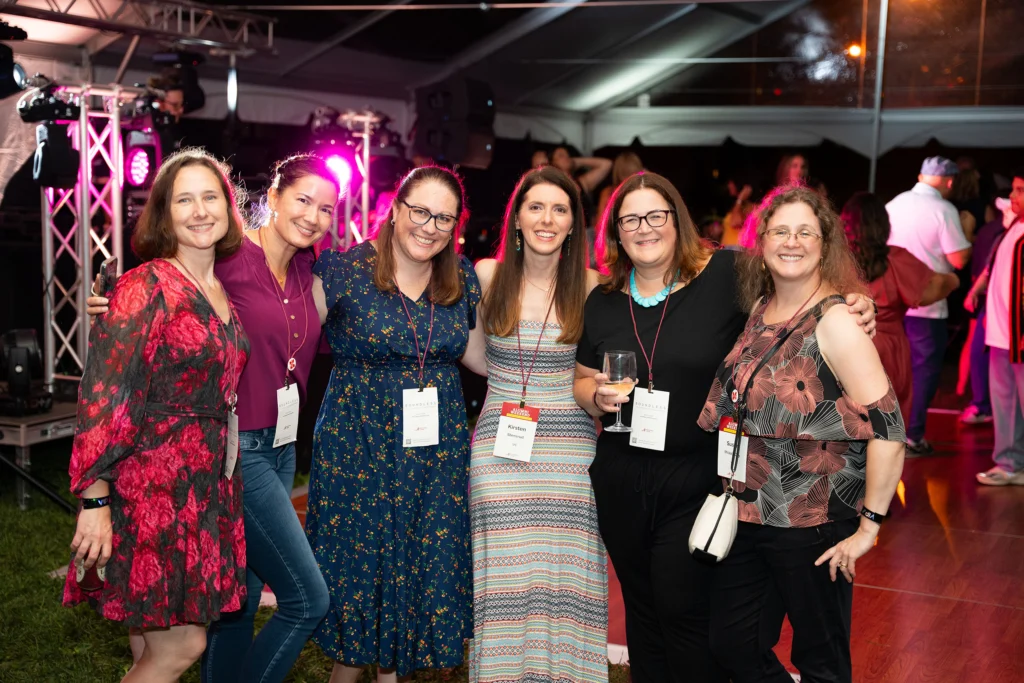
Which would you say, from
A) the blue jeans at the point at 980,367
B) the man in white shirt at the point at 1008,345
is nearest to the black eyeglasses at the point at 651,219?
the man in white shirt at the point at 1008,345

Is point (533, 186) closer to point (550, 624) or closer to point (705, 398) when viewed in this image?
point (705, 398)

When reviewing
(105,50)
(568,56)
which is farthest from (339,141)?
(568,56)

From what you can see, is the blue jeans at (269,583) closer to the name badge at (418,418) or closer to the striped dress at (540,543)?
the name badge at (418,418)

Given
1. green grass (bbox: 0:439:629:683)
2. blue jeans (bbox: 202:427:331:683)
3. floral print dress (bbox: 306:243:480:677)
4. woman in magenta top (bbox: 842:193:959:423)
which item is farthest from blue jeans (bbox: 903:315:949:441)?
blue jeans (bbox: 202:427:331:683)

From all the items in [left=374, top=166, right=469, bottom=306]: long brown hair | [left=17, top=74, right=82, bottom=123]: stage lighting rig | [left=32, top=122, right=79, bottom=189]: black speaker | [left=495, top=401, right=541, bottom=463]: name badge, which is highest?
[left=17, top=74, right=82, bottom=123]: stage lighting rig

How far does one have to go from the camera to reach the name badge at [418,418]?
2.62m

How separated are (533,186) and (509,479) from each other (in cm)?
82

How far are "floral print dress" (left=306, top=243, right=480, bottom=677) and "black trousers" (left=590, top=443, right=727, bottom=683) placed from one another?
0.46 meters

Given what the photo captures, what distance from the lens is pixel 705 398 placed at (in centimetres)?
249

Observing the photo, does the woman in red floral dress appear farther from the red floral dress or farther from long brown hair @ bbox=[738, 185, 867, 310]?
long brown hair @ bbox=[738, 185, 867, 310]

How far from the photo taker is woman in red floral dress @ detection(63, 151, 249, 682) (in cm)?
204

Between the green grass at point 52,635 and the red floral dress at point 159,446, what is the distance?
113 cm

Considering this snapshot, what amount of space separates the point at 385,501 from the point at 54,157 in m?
4.91

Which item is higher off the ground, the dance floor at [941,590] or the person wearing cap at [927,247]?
the person wearing cap at [927,247]
